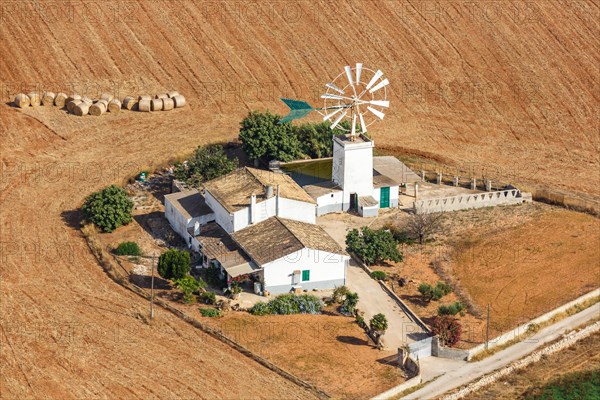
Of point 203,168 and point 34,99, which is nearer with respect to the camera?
point 203,168

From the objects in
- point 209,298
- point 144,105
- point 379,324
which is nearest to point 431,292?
point 379,324

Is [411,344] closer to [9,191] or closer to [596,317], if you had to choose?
[596,317]

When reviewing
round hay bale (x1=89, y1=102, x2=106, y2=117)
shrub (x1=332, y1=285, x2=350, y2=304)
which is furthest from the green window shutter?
round hay bale (x1=89, y1=102, x2=106, y2=117)

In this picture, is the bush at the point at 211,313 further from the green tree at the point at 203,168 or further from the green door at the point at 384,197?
the green door at the point at 384,197

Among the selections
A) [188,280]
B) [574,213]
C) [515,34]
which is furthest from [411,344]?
[515,34]

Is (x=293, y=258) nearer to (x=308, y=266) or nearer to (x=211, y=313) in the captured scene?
(x=308, y=266)

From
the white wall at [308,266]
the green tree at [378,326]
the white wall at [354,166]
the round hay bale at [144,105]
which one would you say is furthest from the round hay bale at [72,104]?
the green tree at [378,326]
